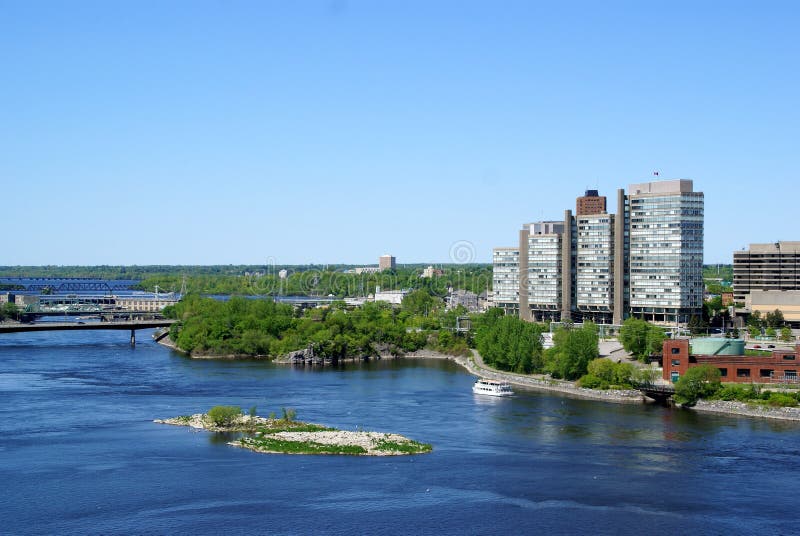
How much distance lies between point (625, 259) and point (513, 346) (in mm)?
15183

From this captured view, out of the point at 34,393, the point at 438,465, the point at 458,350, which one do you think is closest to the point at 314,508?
the point at 438,465

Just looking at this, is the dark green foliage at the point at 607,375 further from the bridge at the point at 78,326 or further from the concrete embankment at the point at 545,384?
the bridge at the point at 78,326

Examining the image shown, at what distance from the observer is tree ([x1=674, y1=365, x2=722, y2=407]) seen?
31.3 m

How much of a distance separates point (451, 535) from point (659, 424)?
12.6m

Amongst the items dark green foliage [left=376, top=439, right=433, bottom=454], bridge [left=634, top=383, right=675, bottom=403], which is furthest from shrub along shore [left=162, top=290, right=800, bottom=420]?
dark green foliage [left=376, top=439, right=433, bottom=454]

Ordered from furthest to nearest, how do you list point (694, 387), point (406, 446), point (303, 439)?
point (694, 387), point (303, 439), point (406, 446)

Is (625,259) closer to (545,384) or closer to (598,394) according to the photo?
(545,384)

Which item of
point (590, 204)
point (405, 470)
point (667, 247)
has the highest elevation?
point (590, 204)

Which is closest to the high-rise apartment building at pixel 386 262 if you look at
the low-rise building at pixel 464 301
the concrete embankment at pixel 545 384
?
the low-rise building at pixel 464 301

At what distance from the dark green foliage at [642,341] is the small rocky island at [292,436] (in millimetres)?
17457

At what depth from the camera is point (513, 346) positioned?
40844 millimetres

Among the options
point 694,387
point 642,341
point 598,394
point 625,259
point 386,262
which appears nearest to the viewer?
point 694,387

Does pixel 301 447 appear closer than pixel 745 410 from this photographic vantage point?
Yes

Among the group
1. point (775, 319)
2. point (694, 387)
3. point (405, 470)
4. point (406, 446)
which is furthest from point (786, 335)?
point (405, 470)
